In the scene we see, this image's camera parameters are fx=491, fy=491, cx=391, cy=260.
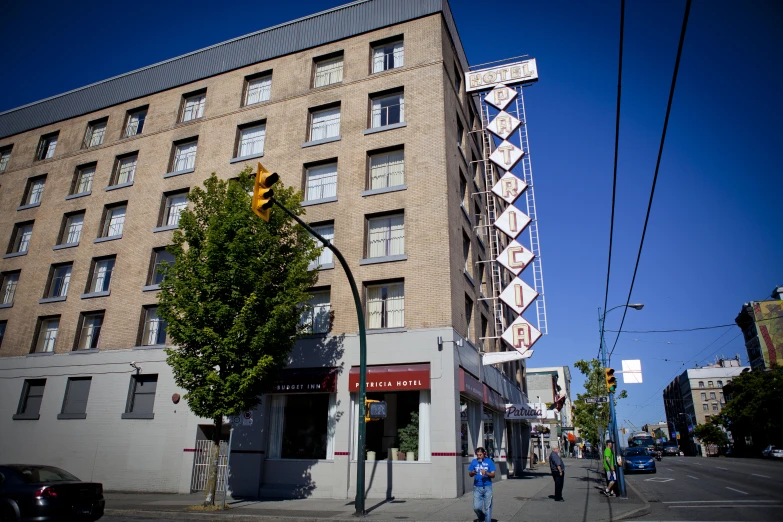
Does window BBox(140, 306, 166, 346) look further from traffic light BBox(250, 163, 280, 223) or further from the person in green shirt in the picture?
the person in green shirt

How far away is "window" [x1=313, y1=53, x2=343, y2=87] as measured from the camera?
24.5 metres

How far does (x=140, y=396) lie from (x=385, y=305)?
12368 millimetres

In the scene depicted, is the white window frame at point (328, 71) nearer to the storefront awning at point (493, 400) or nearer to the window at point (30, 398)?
the storefront awning at point (493, 400)

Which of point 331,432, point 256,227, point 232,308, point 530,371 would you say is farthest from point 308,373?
point 530,371

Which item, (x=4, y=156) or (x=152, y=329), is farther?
(x=4, y=156)

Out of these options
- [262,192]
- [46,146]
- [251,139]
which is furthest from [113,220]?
[262,192]

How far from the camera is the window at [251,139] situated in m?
24.5

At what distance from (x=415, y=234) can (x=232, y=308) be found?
7.70m

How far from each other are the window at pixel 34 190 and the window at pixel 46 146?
1.51m

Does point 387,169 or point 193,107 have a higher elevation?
point 193,107

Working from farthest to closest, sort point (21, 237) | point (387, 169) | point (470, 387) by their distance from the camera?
1. point (21, 237)
2. point (387, 169)
3. point (470, 387)

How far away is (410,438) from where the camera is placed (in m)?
17.6

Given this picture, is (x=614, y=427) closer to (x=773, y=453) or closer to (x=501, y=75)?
(x=501, y=75)

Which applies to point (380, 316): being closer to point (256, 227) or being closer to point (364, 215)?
point (364, 215)
